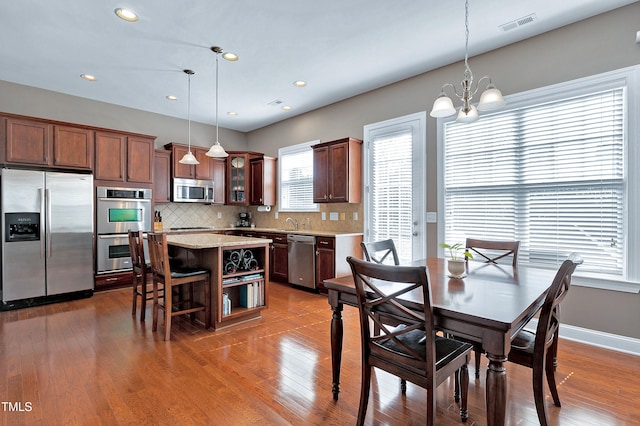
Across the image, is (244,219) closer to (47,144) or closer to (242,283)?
(47,144)

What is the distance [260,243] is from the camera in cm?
354

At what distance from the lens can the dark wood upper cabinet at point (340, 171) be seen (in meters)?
4.81

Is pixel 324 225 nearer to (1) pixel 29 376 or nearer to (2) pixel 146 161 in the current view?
(2) pixel 146 161

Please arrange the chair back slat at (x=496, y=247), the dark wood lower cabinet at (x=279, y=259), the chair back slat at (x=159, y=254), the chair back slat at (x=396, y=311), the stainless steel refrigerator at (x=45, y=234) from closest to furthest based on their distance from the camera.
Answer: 1. the chair back slat at (x=396, y=311)
2. the chair back slat at (x=496, y=247)
3. the chair back slat at (x=159, y=254)
4. the stainless steel refrigerator at (x=45, y=234)
5. the dark wood lower cabinet at (x=279, y=259)

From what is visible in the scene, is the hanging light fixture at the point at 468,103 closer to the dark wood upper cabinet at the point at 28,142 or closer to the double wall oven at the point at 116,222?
the double wall oven at the point at 116,222

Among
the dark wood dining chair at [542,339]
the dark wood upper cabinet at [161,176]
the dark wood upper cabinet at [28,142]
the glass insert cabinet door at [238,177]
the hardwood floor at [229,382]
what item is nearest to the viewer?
the dark wood dining chair at [542,339]

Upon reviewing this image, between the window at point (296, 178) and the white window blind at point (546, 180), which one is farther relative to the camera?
the window at point (296, 178)

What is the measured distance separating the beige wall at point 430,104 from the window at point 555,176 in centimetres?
19

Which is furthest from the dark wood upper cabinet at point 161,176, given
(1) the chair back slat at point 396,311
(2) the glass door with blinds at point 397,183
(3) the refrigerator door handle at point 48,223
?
(1) the chair back slat at point 396,311

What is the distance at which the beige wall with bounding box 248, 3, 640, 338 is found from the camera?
111 inches

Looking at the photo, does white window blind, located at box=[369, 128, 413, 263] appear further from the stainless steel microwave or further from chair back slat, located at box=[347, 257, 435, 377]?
the stainless steel microwave

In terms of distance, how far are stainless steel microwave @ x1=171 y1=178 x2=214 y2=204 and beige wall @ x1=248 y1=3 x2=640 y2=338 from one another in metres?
3.57

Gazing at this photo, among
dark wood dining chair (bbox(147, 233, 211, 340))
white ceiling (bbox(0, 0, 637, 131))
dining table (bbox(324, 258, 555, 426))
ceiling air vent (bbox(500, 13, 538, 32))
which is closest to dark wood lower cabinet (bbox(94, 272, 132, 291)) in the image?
dark wood dining chair (bbox(147, 233, 211, 340))

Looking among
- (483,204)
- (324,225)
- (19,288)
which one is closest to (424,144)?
(483,204)
